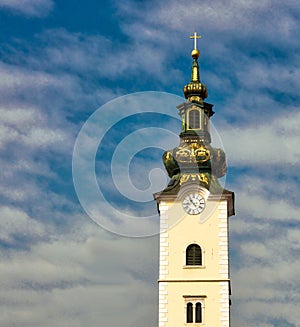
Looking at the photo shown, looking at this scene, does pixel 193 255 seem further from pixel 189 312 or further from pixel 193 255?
pixel 189 312

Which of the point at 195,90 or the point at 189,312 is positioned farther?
the point at 195,90

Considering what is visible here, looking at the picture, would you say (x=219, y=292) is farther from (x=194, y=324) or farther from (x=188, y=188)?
(x=188, y=188)

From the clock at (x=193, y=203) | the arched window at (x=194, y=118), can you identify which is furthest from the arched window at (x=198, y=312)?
the arched window at (x=194, y=118)

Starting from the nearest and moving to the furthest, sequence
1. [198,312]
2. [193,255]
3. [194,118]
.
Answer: [198,312] < [193,255] < [194,118]

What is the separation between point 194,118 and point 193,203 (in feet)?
15.0

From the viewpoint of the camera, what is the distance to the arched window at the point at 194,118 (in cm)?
4912

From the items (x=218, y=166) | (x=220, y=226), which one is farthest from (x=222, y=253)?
(x=218, y=166)

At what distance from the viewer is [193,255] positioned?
45.8 meters

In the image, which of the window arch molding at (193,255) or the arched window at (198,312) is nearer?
the arched window at (198,312)

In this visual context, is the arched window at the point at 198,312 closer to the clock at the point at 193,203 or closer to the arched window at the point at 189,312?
the arched window at the point at 189,312

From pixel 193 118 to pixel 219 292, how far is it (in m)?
8.51

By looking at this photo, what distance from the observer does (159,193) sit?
1847 inches

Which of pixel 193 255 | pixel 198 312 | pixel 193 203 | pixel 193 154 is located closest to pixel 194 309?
pixel 198 312

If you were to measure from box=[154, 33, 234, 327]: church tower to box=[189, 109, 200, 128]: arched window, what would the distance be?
0.23 feet
